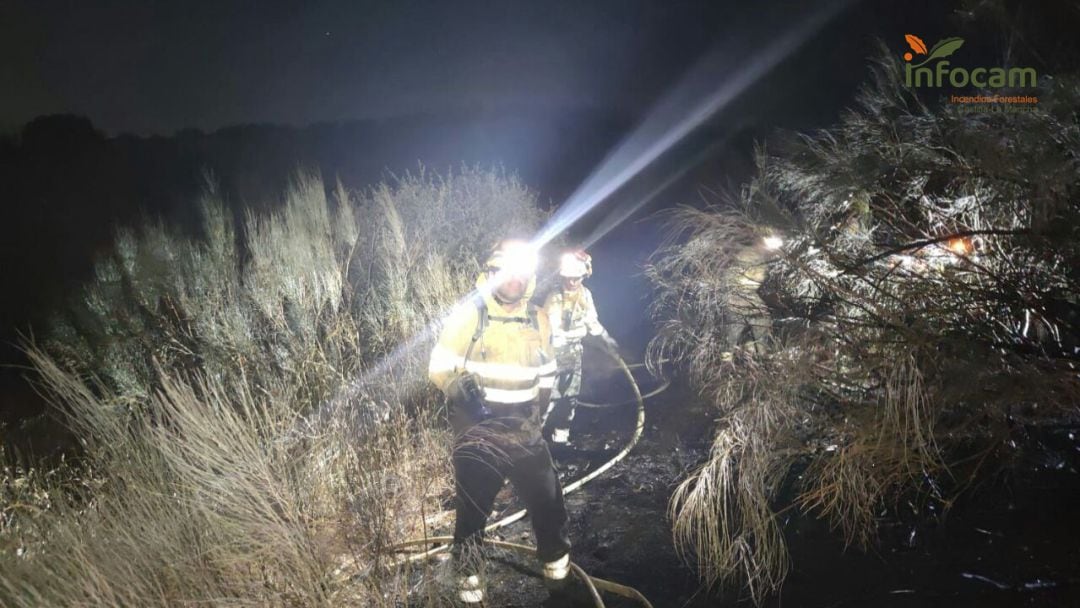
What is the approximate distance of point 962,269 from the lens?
3482 millimetres

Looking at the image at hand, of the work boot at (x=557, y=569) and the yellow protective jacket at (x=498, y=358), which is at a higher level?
the yellow protective jacket at (x=498, y=358)

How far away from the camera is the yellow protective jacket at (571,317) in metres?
6.79

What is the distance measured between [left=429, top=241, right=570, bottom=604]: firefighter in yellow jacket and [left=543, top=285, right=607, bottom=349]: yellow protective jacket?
2713 millimetres

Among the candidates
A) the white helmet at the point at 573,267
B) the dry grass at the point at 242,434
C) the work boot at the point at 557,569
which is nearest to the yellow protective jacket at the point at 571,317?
the white helmet at the point at 573,267

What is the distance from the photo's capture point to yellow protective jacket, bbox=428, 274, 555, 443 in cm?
388

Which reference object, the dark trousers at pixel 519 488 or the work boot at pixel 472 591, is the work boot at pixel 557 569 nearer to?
the dark trousers at pixel 519 488

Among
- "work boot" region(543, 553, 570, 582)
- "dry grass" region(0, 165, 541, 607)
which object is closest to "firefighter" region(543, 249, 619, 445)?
"dry grass" region(0, 165, 541, 607)

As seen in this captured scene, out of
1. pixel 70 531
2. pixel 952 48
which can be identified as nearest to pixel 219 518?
pixel 70 531

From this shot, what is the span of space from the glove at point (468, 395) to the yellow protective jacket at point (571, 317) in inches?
Result: 115

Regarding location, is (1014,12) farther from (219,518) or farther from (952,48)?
(219,518)

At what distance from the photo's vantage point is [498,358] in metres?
3.92

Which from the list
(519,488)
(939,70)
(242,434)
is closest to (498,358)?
(519,488)

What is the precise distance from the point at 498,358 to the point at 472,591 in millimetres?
1463

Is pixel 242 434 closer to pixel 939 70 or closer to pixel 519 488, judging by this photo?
pixel 519 488
